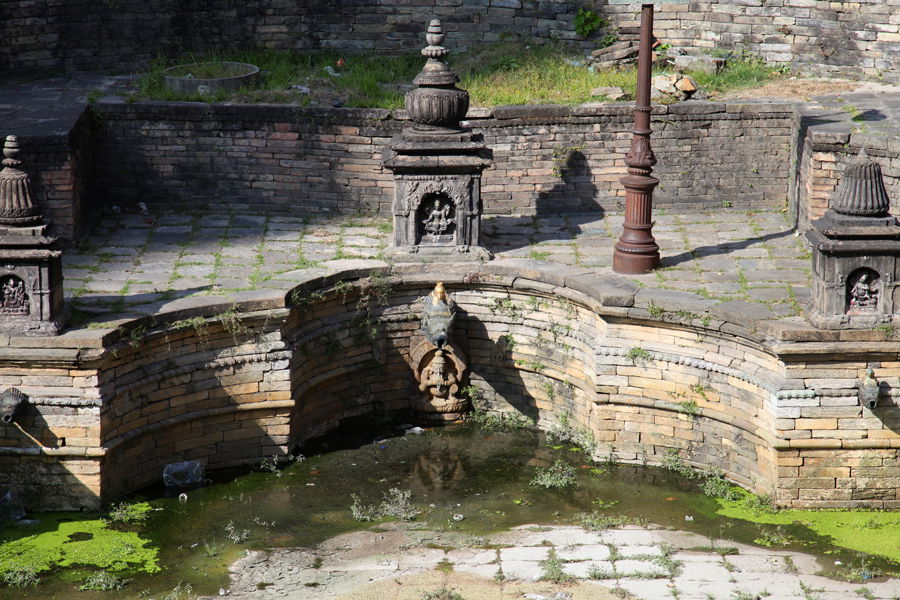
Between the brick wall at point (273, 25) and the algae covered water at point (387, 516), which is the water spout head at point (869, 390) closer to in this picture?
the algae covered water at point (387, 516)

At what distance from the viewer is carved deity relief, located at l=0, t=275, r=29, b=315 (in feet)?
30.7

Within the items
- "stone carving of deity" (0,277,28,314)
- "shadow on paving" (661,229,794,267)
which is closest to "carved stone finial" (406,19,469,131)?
"shadow on paving" (661,229,794,267)

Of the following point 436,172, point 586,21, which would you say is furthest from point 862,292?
point 586,21

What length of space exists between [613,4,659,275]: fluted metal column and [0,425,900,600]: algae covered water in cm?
166

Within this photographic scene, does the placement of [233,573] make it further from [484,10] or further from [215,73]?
[484,10]

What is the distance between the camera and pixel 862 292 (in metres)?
9.39

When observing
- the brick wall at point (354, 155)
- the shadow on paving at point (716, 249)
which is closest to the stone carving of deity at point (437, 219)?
the brick wall at point (354, 155)

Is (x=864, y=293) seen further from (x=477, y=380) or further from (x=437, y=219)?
(x=437, y=219)

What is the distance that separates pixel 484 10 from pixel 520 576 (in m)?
8.39

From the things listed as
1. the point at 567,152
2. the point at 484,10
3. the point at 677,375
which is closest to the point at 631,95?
the point at 567,152

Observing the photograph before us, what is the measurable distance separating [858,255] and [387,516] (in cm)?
390

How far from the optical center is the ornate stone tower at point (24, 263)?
9.23 m

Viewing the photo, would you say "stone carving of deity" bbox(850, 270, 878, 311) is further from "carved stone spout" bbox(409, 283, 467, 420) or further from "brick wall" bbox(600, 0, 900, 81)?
"brick wall" bbox(600, 0, 900, 81)

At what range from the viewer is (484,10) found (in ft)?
49.5
